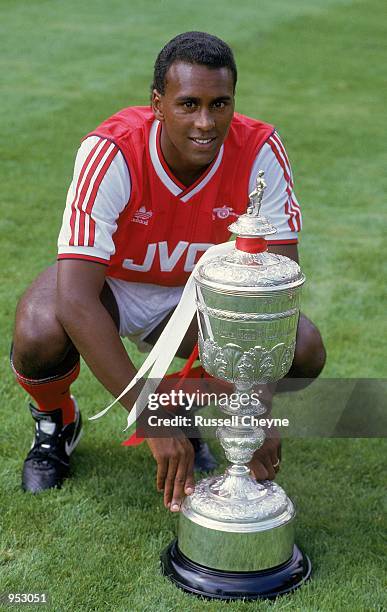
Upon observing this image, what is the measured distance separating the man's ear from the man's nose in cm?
18

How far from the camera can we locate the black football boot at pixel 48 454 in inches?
127

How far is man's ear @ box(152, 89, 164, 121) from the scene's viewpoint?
2.90 metres

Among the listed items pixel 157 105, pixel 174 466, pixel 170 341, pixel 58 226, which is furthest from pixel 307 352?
pixel 58 226

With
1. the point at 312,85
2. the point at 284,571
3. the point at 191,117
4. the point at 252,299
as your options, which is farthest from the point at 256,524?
the point at 312,85

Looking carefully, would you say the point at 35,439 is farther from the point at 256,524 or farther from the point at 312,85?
the point at 312,85

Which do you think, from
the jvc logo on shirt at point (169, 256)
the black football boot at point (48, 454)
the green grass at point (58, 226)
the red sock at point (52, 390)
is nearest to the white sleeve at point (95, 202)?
the jvc logo on shirt at point (169, 256)

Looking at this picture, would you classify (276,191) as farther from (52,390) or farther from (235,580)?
(235,580)

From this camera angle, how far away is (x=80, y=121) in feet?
27.9

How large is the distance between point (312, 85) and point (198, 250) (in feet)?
26.3

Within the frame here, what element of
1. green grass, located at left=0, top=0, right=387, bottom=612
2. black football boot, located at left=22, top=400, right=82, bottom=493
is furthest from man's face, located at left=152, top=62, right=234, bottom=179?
green grass, located at left=0, top=0, right=387, bottom=612

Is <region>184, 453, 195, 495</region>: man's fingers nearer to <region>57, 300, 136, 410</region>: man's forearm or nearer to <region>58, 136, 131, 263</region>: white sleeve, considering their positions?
<region>57, 300, 136, 410</region>: man's forearm

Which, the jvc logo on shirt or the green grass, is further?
the jvc logo on shirt

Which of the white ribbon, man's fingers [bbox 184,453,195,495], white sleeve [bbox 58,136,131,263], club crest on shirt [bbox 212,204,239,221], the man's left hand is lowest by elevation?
the man's left hand

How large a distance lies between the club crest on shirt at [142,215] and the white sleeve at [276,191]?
1.08 ft
